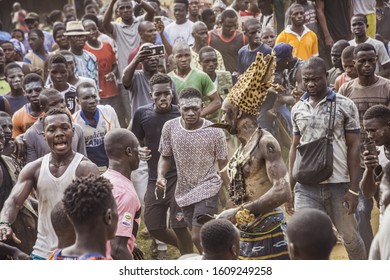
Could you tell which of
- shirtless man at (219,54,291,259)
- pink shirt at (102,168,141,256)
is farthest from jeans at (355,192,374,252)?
pink shirt at (102,168,141,256)

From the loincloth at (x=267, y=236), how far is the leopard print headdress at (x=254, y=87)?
2.39 ft

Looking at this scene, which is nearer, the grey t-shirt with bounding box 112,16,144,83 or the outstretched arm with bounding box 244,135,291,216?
the outstretched arm with bounding box 244,135,291,216

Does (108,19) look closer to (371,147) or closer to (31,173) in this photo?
(371,147)

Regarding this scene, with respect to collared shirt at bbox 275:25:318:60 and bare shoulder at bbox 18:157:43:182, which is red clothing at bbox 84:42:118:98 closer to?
collared shirt at bbox 275:25:318:60

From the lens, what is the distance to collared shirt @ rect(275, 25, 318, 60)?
11055mm

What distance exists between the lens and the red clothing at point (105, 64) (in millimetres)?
11602

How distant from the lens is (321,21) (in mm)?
11531

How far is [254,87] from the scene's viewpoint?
6.74m

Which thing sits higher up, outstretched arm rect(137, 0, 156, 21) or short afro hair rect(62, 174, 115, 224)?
outstretched arm rect(137, 0, 156, 21)

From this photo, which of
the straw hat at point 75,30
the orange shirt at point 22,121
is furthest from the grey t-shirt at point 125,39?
the orange shirt at point 22,121

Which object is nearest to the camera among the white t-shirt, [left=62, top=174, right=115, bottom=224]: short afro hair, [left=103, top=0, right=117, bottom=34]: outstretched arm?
[left=62, top=174, right=115, bottom=224]: short afro hair

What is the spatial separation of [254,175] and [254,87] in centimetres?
59

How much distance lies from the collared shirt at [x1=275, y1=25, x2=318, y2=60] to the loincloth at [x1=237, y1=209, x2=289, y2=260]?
186 inches

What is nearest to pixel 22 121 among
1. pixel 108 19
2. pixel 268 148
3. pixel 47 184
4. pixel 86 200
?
pixel 47 184
